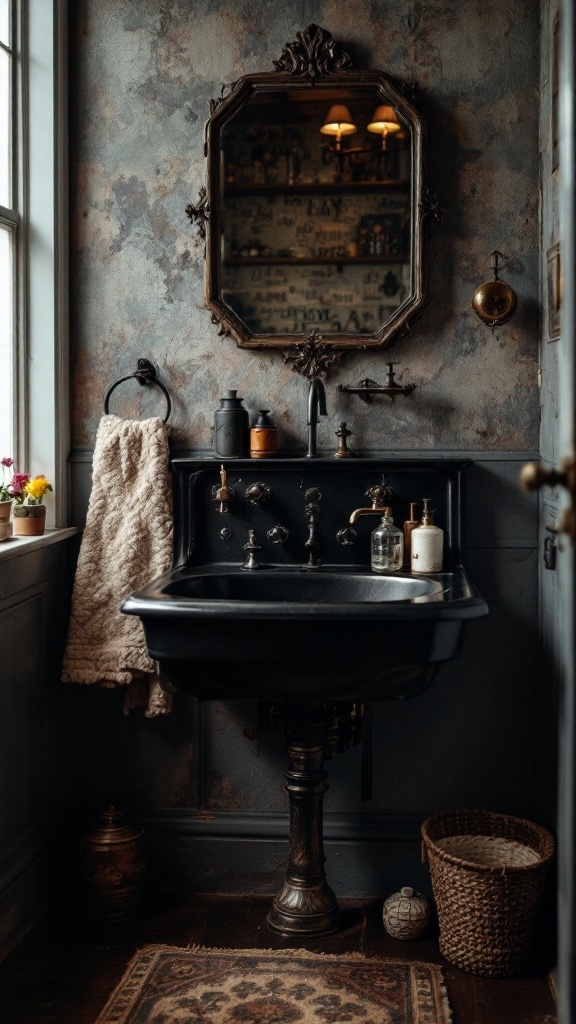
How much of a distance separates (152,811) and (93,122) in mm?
2107

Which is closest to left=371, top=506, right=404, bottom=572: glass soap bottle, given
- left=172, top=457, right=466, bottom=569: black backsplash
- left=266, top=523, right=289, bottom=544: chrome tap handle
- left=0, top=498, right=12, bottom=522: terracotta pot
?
left=172, top=457, right=466, bottom=569: black backsplash

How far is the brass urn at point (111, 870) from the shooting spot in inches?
114

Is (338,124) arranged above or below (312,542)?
above

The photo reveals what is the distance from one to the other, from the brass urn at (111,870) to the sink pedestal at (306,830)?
414 mm

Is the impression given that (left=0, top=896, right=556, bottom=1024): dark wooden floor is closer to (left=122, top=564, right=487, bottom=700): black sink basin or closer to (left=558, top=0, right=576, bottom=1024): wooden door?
(left=122, top=564, right=487, bottom=700): black sink basin

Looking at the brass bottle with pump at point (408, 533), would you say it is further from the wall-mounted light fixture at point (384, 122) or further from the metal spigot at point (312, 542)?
the wall-mounted light fixture at point (384, 122)

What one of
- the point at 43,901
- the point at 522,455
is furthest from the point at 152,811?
the point at 522,455

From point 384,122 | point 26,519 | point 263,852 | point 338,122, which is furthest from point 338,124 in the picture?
point 263,852

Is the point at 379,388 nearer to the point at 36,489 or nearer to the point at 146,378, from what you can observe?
the point at 146,378

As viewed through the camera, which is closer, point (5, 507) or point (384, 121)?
point (5, 507)

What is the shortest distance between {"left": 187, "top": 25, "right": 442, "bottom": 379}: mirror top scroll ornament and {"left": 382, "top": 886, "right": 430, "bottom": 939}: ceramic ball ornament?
4.99 feet

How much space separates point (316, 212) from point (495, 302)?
1.91ft

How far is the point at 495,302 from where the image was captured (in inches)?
115

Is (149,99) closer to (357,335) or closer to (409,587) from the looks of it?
(357,335)
